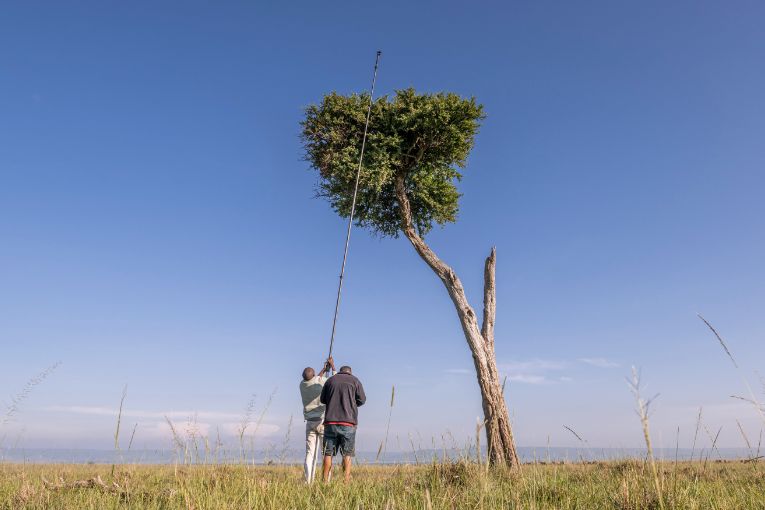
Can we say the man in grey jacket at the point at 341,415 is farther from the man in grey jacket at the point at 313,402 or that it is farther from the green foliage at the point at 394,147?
the green foliage at the point at 394,147

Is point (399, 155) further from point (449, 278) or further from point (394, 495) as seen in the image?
point (394, 495)

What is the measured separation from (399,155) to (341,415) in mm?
9428

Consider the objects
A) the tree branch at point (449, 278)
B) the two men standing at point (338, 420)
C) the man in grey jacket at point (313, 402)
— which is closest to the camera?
the two men standing at point (338, 420)

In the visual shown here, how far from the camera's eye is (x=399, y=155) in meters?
16.5

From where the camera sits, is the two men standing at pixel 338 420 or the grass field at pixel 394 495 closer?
the grass field at pixel 394 495

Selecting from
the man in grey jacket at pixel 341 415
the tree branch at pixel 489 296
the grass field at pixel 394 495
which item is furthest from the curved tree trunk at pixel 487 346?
the grass field at pixel 394 495

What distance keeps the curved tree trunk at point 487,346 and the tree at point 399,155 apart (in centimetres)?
6

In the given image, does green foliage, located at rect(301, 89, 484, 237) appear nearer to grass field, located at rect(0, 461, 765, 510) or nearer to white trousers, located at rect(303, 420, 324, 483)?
white trousers, located at rect(303, 420, 324, 483)

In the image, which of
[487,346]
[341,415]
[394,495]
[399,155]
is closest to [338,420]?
[341,415]

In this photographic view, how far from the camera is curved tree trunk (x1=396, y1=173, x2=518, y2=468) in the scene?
42.6 feet

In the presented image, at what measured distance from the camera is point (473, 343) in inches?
557

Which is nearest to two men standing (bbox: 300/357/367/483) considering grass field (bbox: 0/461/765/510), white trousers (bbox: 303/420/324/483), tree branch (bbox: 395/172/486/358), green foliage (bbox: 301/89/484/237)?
white trousers (bbox: 303/420/324/483)

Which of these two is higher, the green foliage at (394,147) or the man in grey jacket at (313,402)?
the green foliage at (394,147)

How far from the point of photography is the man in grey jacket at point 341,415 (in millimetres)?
9508
